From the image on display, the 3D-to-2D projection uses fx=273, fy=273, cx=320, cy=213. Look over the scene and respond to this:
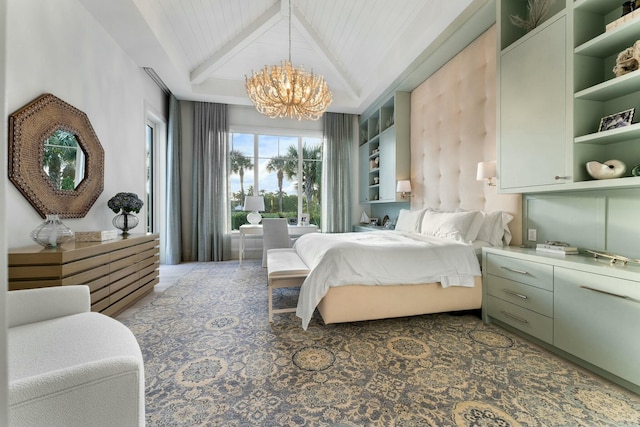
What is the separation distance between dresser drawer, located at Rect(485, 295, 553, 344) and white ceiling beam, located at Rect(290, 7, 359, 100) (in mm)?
4168

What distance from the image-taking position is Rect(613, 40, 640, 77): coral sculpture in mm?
1570

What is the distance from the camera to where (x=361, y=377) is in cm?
161

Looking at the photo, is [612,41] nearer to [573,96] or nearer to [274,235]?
[573,96]

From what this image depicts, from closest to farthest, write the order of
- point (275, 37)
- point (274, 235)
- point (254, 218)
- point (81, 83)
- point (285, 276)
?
point (285, 276) < point (81, 83) < point (274, 235) < point (275, 37) < point (254, 218)

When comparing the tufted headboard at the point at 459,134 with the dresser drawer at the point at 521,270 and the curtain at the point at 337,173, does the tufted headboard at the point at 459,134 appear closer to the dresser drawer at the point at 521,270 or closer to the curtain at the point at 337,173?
the dresser drawer at the point at 521,270

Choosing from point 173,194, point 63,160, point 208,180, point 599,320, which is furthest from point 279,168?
point 599,320

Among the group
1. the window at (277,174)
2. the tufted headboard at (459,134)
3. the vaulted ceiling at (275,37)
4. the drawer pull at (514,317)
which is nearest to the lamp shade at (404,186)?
the tufted headboard at (459,134)

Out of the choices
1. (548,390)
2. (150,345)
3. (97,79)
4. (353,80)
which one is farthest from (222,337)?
(353,80)

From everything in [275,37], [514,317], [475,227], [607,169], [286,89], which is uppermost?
[275,37]

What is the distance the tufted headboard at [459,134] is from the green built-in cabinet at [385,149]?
146 mm

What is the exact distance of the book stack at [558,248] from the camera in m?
1.99

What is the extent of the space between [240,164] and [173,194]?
138cm

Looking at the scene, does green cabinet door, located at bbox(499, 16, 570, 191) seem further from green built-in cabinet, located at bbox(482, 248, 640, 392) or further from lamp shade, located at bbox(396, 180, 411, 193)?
lamp shade, located at bbox(396, 180, 411, 193)

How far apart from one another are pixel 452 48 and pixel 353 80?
215cm
